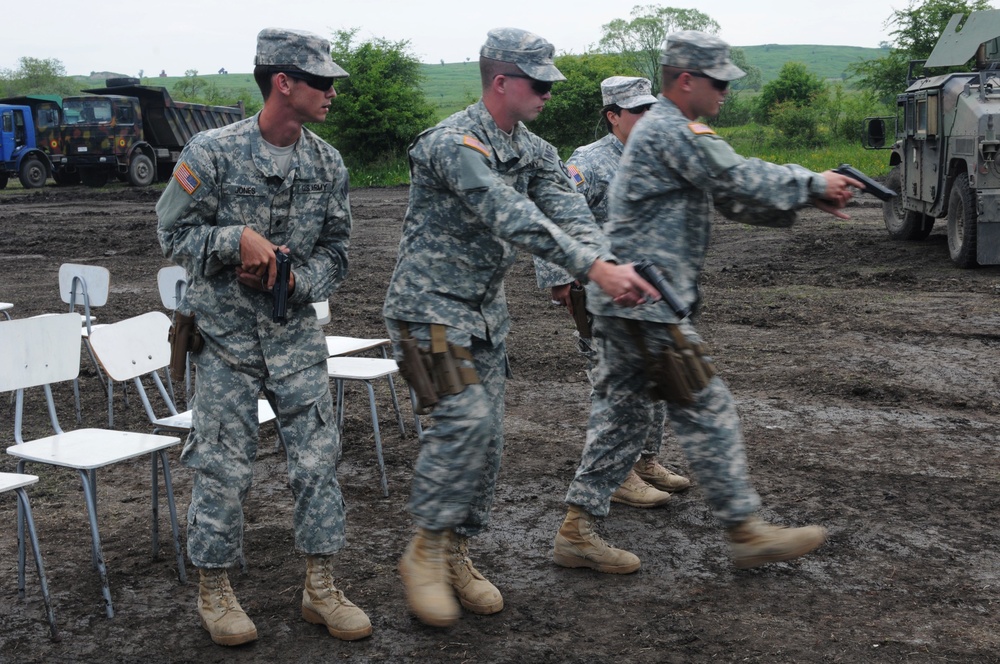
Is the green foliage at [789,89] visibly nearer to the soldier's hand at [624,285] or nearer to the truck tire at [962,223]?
the truck tire at [962,223]

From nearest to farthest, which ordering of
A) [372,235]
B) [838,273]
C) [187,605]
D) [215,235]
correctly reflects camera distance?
[215,235]
[187,605]
[838,273]
[372,235]

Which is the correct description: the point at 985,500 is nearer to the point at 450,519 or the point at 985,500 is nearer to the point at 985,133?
the point at 450,519

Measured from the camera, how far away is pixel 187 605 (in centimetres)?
392

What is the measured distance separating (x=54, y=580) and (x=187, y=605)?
26.4 inches

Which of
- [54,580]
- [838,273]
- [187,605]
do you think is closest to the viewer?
[187,605]

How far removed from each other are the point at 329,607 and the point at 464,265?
126cm

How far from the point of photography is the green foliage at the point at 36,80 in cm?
7126

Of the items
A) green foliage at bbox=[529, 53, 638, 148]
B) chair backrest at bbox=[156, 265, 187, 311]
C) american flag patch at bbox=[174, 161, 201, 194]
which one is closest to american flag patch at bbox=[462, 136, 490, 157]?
american flag patch at bbox=[174, 161, 201, 194]

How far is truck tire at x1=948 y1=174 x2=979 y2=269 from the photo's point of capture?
439 inches

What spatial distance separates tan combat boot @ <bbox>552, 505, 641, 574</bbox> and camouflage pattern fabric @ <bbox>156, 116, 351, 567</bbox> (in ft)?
3.20

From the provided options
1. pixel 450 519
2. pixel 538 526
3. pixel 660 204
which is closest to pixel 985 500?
pixel 538 526

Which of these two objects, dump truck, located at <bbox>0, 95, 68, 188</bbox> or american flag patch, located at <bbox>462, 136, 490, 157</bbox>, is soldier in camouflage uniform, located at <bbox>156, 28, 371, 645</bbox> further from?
dump truck, located at <bbox>0, 95, 68, 188</bbox>

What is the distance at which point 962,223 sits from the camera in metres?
11.5

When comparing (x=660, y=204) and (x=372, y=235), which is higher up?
(x=660, y=204)
